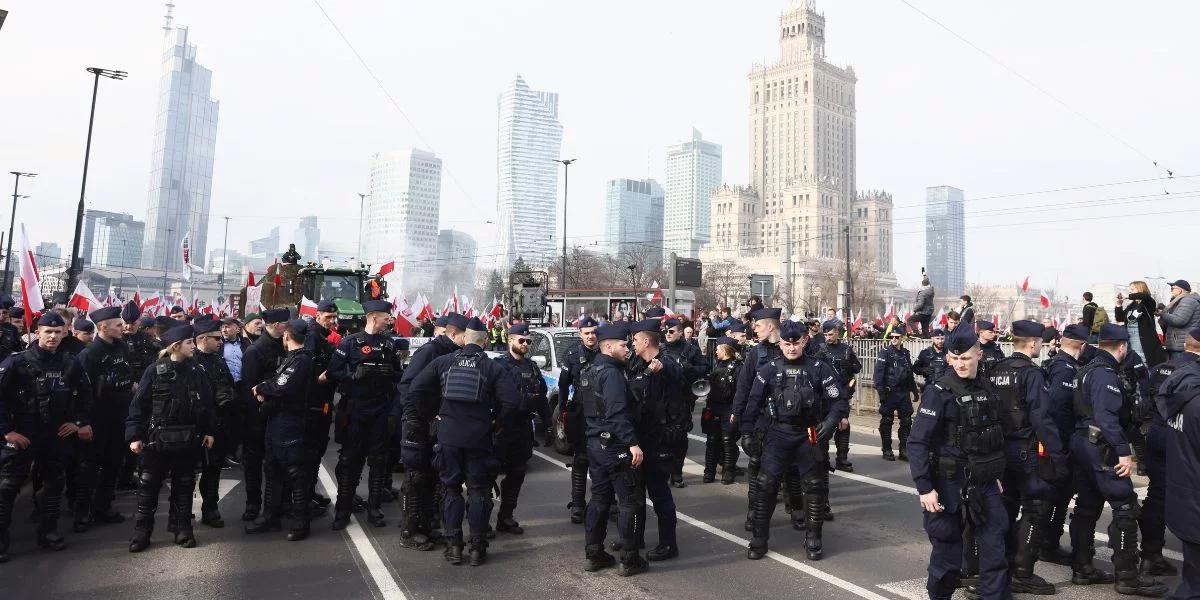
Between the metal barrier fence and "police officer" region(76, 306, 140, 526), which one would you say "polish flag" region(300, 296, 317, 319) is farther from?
the metal barrier fence

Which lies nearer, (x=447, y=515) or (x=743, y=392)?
(x=447, y=515)

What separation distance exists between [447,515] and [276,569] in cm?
134

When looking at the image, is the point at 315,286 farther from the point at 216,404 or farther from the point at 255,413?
the point at 216,404

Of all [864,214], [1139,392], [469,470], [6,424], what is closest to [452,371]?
[469,470]

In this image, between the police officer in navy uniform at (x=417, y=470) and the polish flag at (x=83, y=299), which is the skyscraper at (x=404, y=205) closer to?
the polish flag at (x=83, y=299)

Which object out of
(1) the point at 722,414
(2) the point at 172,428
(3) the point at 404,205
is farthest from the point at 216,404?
(3) the point at 404,205

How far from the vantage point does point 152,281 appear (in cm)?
15388

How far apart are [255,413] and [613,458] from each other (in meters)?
3.69

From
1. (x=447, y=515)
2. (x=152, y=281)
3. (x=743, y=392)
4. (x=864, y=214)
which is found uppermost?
(x=864, y=214)

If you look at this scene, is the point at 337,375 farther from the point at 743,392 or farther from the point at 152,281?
the point at 152,281

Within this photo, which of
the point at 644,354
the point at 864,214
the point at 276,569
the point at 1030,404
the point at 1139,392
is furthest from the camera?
the point at 864,214

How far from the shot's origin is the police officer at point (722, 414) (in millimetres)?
Answer: 9422

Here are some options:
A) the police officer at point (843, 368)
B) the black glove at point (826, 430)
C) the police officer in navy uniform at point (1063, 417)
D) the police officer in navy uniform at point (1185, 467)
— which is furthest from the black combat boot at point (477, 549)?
the police officer at point (843, 368)

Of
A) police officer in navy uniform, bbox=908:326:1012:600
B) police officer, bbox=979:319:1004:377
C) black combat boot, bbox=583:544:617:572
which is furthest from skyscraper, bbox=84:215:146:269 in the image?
police officer in navy uniform, bbox=908:326:1012:600
